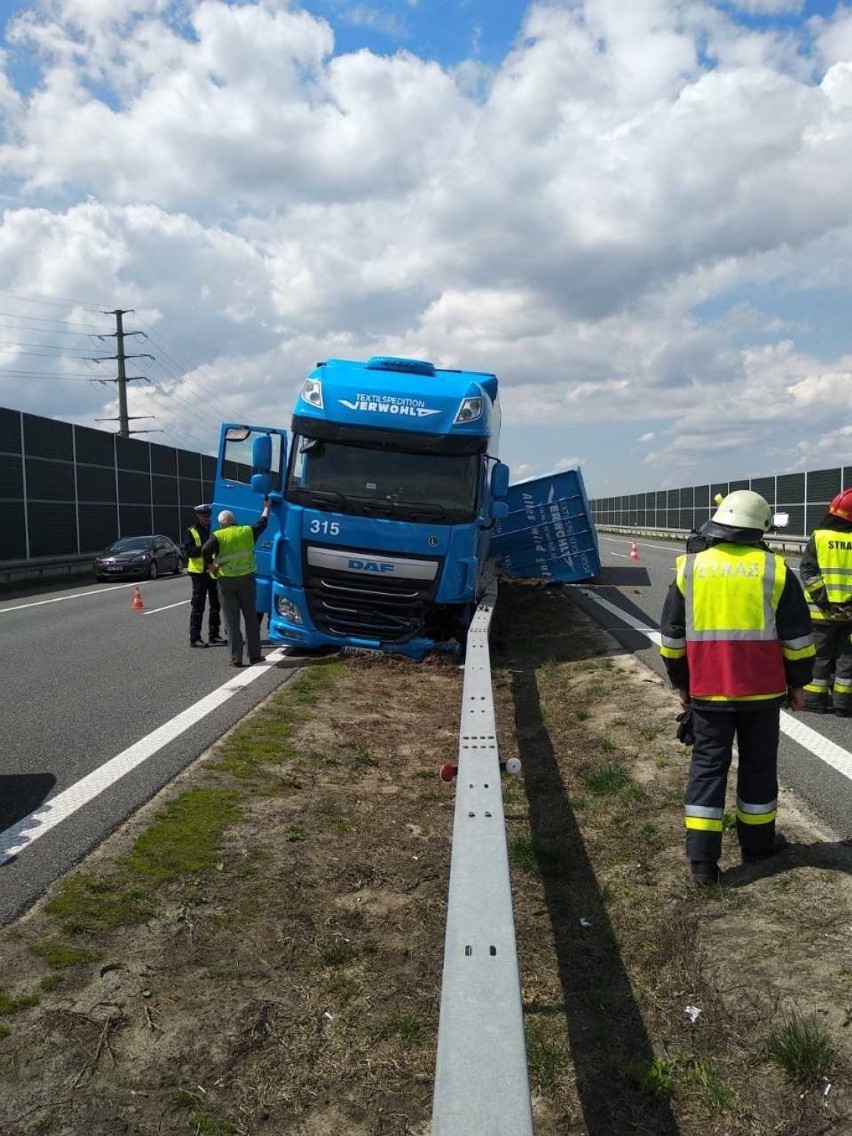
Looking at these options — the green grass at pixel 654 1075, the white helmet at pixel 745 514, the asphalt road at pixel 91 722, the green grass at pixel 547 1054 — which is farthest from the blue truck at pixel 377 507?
the green grass at pixel 654 1075

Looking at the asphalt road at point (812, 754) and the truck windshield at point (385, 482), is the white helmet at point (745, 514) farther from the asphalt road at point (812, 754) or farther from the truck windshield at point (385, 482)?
the truck windshield at point (385, 482)

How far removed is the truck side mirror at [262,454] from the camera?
36.4ft

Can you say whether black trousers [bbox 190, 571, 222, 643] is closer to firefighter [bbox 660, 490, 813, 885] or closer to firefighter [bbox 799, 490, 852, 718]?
firefighter [bbox 799, 490, 852, 718]

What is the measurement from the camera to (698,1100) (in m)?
2.99

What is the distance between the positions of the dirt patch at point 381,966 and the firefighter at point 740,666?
0.29 metres

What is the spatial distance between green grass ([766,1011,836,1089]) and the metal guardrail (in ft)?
3.30

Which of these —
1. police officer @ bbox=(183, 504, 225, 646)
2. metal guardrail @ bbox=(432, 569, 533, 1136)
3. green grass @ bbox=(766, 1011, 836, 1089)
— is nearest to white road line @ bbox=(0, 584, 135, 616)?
police officer @ bbox=(183, 504, 225, 646)

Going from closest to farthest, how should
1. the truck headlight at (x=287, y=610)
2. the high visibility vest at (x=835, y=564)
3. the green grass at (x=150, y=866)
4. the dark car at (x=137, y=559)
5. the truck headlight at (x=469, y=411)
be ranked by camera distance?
the green grass at (x=150, y=866)
the high visibility vest at (x=835, y=564)
the truck headlight at (x=469, y=411)
the truck headlight at (x=287, y=610)
the dark car at (x=137, y=559)

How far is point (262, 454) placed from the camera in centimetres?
1112

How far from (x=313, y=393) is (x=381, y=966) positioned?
26.9 ft

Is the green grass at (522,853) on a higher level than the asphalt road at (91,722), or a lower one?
lower

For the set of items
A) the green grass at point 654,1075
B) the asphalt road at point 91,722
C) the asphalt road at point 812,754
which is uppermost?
the asphalt road at point 812,754

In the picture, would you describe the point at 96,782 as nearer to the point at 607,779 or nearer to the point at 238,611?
the point at 607,779

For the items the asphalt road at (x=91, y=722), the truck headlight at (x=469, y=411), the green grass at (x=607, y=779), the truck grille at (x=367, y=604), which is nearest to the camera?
the asphalt road at (x=91, y=722)
